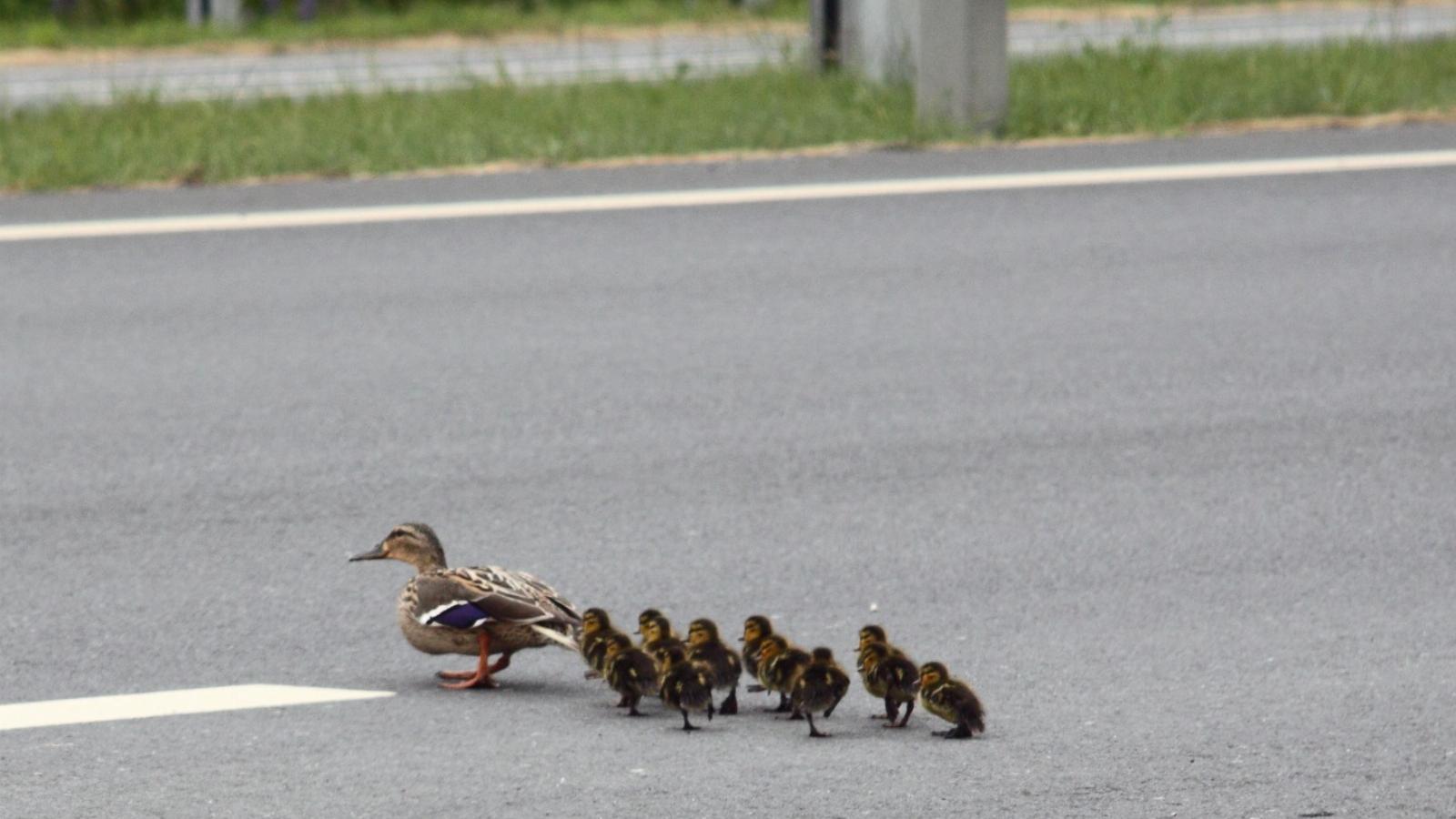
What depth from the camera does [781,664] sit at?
567 cm

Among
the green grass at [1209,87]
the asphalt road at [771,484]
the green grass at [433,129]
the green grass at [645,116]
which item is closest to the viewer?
the asphalt road at [771,484]

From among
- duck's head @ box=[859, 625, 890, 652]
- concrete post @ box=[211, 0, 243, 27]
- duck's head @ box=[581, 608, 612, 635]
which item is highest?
concrete post @ box=[211, 0, 243, 27]

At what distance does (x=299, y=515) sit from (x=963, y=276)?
372 centimetres

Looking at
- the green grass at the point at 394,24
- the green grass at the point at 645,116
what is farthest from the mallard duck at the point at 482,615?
the green grass at the point at 394,24

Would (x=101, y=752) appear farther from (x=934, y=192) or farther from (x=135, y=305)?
(x=934, y=192)

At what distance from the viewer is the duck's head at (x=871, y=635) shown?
5746 millimetres

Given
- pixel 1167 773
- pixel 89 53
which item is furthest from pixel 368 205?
pixel 89 53

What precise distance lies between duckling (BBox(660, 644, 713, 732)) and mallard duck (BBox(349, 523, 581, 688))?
324 mm

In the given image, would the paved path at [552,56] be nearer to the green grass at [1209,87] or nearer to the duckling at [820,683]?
the green grass at [1209,87]

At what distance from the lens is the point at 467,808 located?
5.19m

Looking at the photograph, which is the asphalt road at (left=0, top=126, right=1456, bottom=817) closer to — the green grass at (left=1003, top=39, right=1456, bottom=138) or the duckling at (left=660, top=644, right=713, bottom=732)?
the duckling at (left=660, top=644, right=713, bottom=732)

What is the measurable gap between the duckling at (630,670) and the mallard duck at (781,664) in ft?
0.88

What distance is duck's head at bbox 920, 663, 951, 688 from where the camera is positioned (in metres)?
5.57

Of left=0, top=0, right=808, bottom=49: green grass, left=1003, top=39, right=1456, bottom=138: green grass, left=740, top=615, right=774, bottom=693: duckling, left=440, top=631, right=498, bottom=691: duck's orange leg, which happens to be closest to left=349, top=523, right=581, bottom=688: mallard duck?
left=440, top=631, right=498, bottom=691: duck's orange leg
